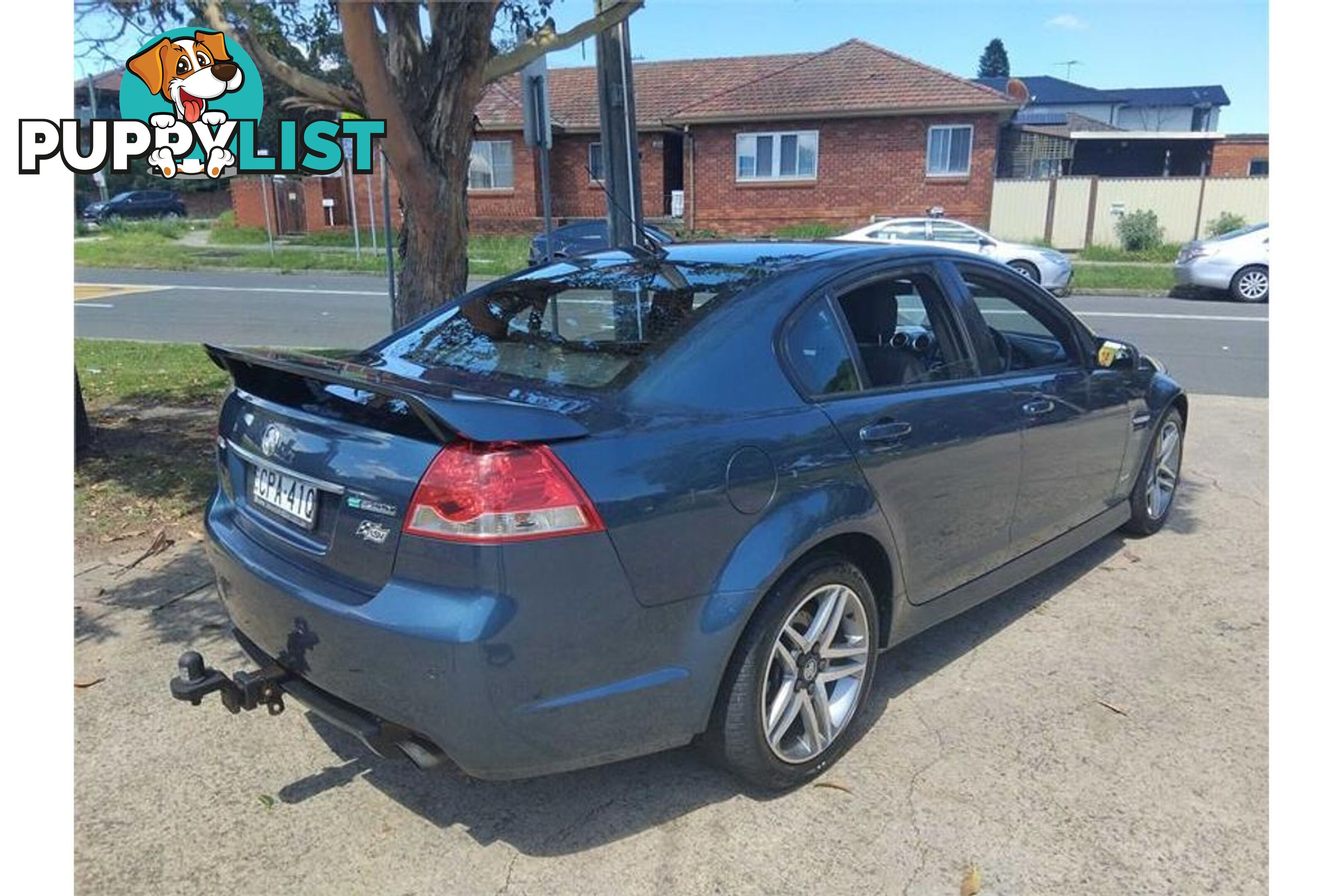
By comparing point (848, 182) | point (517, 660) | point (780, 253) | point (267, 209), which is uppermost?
point (848, 182)

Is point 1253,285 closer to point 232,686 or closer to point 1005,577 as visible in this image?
point 1005,577

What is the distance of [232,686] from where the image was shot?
8.85ft

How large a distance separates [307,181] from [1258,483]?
1272 inches

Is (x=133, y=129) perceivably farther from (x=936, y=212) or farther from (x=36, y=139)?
(x=936, y=212)

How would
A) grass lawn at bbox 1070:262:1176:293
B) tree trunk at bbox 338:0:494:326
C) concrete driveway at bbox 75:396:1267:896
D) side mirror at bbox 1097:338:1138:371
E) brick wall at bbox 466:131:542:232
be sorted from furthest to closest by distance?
1. brick wall at bbox 466:131:542:232
2. grass lawn at bbox 1070:262:1176:293
3. tree trunk at bbox 338:0:494:326
4. side mirror at bbox 1097:338:1138:371
5. concrete driveway at bbox 75:396:1267:896

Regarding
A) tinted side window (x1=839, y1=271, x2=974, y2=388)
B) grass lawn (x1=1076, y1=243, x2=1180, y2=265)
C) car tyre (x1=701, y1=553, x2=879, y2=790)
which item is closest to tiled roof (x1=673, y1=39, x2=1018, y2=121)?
grass lawn (x1=1076, y1=243, x2=1180, y2=265)

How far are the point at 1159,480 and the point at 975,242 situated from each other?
13470 mm

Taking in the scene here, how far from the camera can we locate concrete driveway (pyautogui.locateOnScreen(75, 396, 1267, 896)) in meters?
2.57

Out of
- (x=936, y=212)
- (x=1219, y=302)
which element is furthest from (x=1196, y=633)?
(x=936, y=212)

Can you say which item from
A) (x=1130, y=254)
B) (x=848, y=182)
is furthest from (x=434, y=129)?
(x=848, y=182)

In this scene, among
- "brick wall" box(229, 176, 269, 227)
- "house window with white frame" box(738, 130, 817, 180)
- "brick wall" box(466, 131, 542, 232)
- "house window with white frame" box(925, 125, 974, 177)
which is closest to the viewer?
"house window with white frame" box(925, 125, 974, 177)

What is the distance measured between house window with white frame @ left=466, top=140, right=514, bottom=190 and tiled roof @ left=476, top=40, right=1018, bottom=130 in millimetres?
729

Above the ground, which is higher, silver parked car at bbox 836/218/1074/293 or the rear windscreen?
silver parked car at bbox 836/218/1074/293

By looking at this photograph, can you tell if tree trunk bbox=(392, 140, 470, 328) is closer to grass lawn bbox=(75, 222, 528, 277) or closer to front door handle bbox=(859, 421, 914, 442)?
front door handle bbox=(859, 421, 914, 442)
